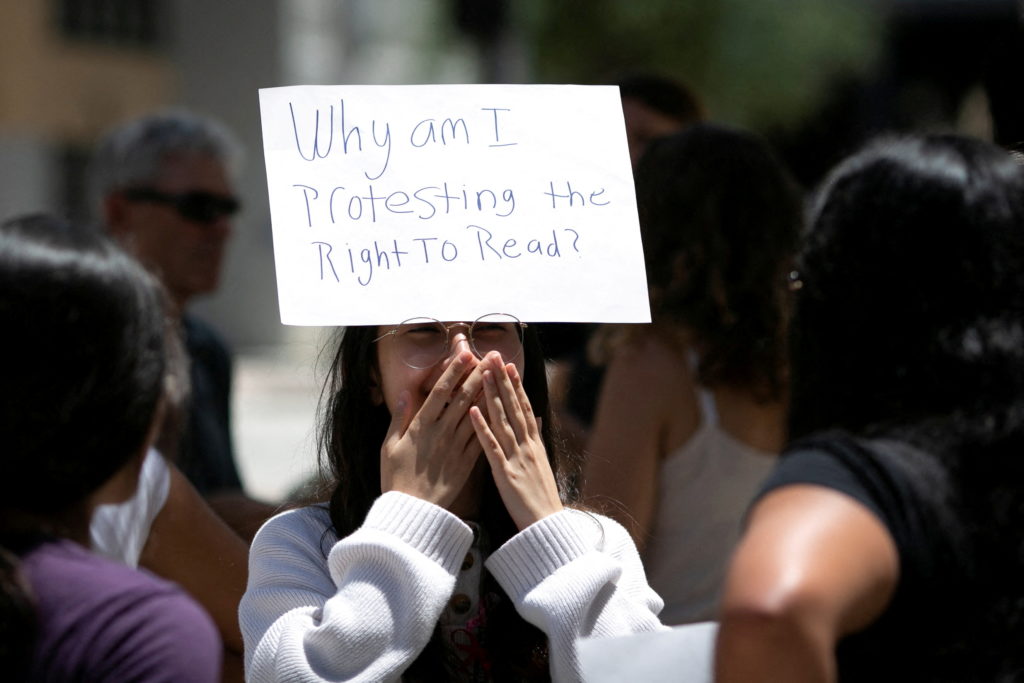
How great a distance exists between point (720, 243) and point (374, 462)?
1084 millimetres

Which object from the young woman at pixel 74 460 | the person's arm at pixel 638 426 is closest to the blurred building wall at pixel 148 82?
the person's arm at pixel 638 426

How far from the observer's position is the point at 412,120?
1.77m

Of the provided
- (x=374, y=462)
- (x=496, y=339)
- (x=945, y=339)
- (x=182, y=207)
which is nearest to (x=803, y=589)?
(x=945, y=339)

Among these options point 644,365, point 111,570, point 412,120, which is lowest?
point 111,570

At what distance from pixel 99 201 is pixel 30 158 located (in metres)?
14.1

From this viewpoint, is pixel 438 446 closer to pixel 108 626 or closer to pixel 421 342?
pixel 421 342

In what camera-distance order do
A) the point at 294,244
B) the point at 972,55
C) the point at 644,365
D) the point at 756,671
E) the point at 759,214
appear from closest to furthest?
the point at 756,671, the point at 294,244, the point at 644,365, the point at 759,214, the point at 972,55

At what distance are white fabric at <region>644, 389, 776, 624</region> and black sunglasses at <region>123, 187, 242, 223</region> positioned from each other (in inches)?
67.5

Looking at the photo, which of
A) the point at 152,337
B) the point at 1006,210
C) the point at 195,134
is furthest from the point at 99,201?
the point at 1006,210

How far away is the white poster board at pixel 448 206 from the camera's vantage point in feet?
5.61

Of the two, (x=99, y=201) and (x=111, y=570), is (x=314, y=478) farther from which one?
(x=99, y=201)

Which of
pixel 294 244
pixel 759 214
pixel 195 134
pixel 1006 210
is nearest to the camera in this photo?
pixel 1006 210

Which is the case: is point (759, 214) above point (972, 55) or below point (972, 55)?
below

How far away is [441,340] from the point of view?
178cm
